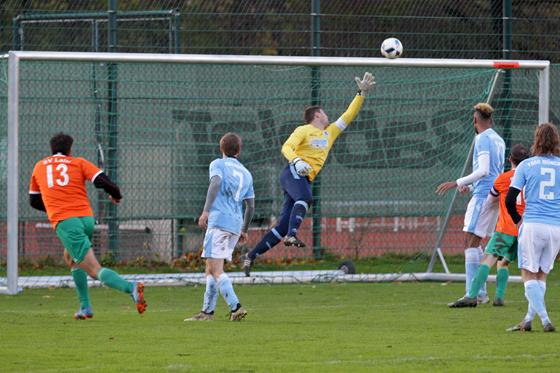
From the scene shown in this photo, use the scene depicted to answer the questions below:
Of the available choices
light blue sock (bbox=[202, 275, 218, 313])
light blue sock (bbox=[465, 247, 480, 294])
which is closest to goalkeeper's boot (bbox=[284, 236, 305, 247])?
light blue sock (bbox=[465, 247, 480, 294])

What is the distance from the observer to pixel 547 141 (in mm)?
11023

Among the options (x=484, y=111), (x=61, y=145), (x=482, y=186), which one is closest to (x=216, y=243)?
(x=61, y=145)

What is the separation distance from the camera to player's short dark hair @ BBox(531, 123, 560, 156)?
11.0 m

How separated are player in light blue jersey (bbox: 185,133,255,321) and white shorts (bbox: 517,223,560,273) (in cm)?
300

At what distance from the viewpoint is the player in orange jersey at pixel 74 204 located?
41.7 feet

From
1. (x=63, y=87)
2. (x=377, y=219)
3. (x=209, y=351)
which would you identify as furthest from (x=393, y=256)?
(x=209, y=351)

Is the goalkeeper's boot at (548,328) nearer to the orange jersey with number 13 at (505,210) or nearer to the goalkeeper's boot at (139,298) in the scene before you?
the orange jersey with number 13 at (505,210)

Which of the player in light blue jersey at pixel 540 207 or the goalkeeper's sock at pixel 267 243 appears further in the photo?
the goalkeeper's sock at pixel 267 243

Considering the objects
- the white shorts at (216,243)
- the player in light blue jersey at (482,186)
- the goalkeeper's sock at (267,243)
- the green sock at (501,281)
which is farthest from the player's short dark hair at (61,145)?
the green sock at (501,281)

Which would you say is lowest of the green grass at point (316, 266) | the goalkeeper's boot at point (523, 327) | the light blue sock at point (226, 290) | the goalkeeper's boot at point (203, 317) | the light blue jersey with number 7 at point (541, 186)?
the goalkeeper's boot at point (203, 317)

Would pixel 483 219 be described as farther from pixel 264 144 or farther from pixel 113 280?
pixel 264 144

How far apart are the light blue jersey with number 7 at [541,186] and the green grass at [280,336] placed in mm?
1043

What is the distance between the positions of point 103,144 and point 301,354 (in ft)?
30.4

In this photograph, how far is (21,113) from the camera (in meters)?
18.0
